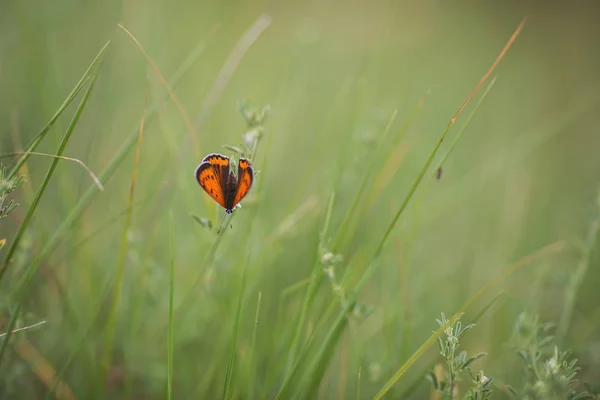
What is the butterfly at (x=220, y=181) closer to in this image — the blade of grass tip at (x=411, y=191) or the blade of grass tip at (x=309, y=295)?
the blade of grass tip at (x=309, y=295)

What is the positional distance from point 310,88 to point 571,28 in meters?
4.86

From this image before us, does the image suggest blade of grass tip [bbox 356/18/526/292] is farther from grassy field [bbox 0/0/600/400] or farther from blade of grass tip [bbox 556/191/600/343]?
blade of grass tip [bbox 556/191/600/343]

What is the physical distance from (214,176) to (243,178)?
0.44 feet

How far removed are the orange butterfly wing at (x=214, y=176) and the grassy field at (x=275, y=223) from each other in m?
0.10

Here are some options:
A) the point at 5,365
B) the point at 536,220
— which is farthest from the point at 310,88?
the point at 5,365

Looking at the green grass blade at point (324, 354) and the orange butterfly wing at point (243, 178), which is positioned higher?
the orange butterfly wing at point (243, 178)

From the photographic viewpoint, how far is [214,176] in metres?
1.54

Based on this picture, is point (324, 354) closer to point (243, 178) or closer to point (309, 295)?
point (309, 295)

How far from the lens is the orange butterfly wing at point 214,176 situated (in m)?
1.52

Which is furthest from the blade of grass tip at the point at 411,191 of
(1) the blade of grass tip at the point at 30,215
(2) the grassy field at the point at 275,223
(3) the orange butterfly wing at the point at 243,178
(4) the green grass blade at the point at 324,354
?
(1) the blade of grass tip at the point at 30,215

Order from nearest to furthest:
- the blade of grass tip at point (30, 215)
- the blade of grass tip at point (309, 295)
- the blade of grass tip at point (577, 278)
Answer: the blade of grass tip at point (30, 215) < the blade of grass tip at point (309, 295) < the blade of grass tip at point (577, 278)

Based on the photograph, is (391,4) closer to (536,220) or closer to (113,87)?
(113,87)

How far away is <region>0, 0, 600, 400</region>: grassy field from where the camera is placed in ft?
5.76

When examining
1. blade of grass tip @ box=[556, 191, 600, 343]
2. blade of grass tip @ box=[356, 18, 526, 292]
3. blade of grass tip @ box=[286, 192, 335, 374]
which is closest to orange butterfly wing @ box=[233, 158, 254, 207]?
blade of grass tip @ box=[286, 192, 335, 374]
